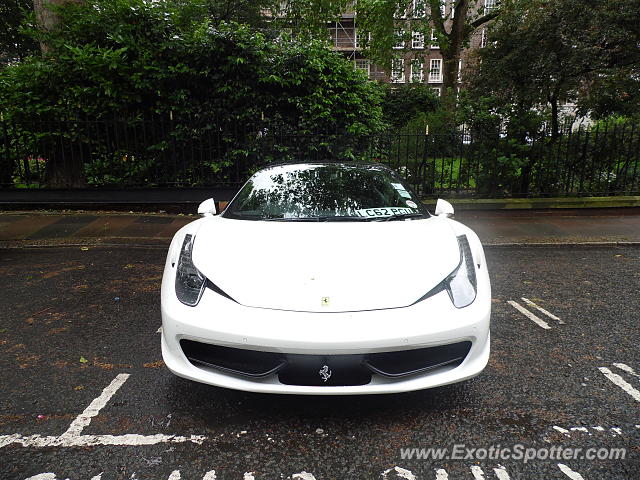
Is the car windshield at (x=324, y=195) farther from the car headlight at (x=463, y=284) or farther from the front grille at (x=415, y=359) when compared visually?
the front grille at (x=415, y=359)

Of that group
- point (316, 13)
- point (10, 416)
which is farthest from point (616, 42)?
point (316, 13)

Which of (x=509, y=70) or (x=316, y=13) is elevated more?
(x=316, y=13)

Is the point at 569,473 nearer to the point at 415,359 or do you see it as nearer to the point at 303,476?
the point at 415,359

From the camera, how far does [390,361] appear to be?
201cm

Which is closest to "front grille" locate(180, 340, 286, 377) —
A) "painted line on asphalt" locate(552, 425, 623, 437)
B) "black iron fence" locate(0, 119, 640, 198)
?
"painted line on asphalt" locate(552, 425, 623, 437)

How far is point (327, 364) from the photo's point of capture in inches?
77.3

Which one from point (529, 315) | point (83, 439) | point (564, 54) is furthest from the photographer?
point (564, 54)

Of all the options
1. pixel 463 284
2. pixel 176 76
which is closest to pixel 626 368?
pixel 463 284

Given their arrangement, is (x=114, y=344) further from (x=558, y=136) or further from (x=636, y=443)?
(x=558, y=136)

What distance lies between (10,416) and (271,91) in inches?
277

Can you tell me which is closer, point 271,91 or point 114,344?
point 114,344

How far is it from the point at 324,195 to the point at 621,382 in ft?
7.59

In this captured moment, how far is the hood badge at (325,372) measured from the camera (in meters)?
1.97

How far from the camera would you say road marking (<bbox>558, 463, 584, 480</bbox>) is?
1.81 meters
